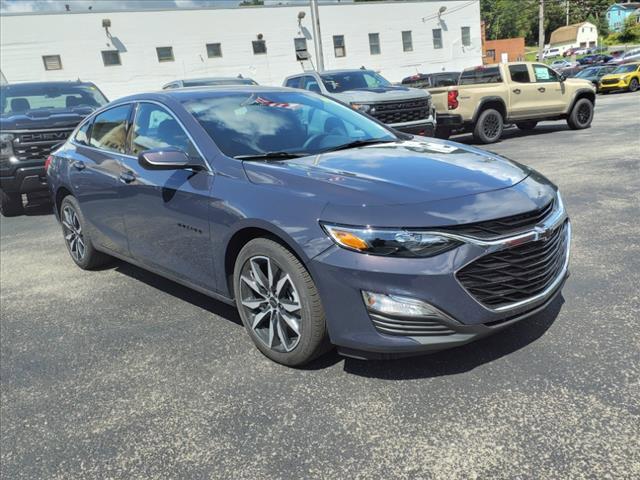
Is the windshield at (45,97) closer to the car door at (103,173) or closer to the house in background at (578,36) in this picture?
the car door at (103,173)

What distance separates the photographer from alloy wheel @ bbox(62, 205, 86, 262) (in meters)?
5.19

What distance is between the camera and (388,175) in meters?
3.00

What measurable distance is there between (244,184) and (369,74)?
9.78 metres

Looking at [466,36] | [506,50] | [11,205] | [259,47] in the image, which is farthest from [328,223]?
[506,50]

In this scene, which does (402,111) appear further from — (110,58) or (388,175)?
(110,58)

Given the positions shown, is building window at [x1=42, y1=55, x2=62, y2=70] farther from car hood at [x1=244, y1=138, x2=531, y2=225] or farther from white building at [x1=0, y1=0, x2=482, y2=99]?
car hood at [x1=244, y1=138, x2=531, y2=225]

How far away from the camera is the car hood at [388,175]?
108 inches

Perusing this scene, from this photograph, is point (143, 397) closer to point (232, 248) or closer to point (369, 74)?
point (232, 248)

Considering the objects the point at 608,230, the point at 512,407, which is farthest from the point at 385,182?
the point at 608,230

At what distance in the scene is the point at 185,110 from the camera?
148 inches

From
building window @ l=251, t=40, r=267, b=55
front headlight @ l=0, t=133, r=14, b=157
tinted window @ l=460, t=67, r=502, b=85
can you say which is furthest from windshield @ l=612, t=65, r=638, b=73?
front headlight @ l=0, t=133, r=14, b=157

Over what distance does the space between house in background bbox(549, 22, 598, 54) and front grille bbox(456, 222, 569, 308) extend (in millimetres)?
111682

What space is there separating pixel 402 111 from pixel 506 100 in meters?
3.32

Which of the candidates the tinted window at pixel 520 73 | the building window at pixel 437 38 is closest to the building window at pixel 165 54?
the building window at pixel 437 38
